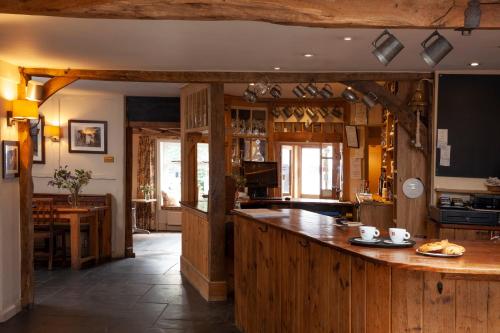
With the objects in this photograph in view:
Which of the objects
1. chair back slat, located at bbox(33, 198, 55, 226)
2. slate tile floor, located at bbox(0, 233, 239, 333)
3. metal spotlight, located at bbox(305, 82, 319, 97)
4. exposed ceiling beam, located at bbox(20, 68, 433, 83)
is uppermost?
exposed ceiling beam, located at bbox(20, 68, 433, 83)

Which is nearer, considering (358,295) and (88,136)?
(358,295)

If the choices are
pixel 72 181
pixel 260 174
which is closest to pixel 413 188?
pixel 260 174

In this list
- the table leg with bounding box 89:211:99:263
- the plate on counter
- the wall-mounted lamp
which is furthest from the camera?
the table leg with bounding box 89:211:99:263

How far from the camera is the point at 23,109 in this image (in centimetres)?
568

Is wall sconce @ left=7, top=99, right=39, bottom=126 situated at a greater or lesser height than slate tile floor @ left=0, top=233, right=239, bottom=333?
greater

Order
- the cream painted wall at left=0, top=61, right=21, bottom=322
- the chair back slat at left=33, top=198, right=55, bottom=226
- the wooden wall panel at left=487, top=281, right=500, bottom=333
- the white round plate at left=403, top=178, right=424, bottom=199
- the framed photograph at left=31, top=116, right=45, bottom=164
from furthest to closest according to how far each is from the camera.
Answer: the framed photograph at left=31, top=116, right=45, bottom=164
the chair back slat at left=33, top=198, right=55, bottom=226
the white round plate at left=403, top=178, right=424, bottom=199
the cream painted wall at left=0, top=61, right=21, bottom=322
the wooden wall panel at left=487, top=281, right=500, bottom=333

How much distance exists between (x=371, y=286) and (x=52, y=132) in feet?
23.8

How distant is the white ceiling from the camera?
4301 mm

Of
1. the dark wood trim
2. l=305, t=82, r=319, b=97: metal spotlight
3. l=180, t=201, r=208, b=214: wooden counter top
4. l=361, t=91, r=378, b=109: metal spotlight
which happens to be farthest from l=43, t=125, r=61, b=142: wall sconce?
Result: l=361, t=91, r=378, b=109: metal spotlight

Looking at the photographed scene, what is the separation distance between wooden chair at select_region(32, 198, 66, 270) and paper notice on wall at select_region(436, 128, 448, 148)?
18.1 ft

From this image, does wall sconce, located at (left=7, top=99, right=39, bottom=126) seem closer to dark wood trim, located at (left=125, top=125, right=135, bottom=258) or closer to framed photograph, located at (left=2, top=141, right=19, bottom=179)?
framed photograph, located at (left=2, top=141, right=19, bottom=179)

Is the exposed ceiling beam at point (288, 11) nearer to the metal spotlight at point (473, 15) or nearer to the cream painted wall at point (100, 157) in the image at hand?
the metal spotlight at point (473, 15)

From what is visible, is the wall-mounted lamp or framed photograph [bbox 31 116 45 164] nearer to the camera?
the wall-mounted lamp

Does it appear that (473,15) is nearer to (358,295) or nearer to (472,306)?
(472,306)
